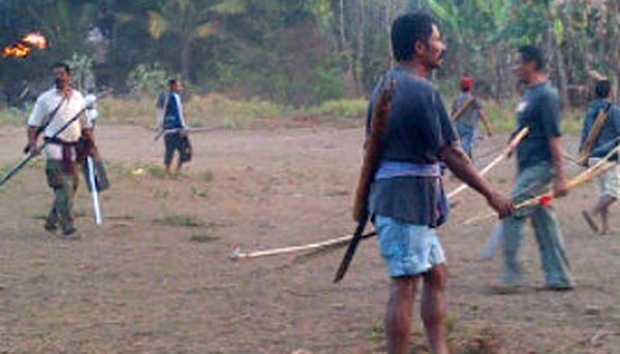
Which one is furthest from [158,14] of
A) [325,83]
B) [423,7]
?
[423,7]

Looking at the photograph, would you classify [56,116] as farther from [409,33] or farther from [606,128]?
[409,33]

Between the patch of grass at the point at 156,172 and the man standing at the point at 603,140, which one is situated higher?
the man standing at the point at 603,140

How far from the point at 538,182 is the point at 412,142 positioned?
350cm

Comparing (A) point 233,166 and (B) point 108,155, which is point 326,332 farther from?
(B) point 108,155

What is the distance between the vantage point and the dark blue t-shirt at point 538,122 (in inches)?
377

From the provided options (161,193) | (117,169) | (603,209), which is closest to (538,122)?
(603,209)

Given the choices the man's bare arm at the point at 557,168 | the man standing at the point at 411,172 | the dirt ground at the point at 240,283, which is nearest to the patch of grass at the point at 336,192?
the dirt ground at the point at 240,283

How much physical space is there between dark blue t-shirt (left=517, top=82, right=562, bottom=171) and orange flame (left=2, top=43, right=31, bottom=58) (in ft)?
114

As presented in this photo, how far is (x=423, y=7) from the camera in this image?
41250mm

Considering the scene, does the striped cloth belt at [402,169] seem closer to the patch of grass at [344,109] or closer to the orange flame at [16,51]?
the patch of grass at [344,109]

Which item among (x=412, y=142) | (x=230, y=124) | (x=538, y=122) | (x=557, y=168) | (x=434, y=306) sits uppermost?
(x=412, y=142)

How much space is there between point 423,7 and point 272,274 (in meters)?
31.3

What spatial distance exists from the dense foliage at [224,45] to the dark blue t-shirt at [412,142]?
32963 mm

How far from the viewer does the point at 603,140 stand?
526 inches
